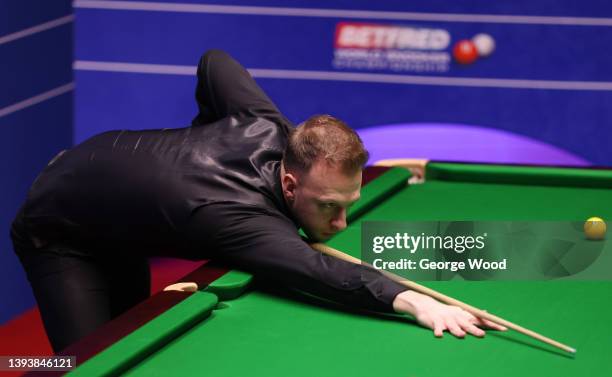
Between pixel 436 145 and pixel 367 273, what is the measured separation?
10.1ft

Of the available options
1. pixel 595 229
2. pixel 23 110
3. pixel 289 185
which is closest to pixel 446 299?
pixel 289 185

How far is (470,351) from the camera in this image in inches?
79.4

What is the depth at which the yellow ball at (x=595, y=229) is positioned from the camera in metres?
2.90

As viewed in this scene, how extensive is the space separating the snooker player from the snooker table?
0.07 meters

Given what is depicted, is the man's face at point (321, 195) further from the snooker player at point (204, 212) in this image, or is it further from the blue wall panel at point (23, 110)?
the blue wall panel at point (23, 110)

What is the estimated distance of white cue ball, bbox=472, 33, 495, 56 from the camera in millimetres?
5148

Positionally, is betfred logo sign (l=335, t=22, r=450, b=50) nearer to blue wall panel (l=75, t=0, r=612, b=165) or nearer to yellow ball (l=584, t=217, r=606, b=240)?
blue wall panel (l=75, t=0, r=612, b=165)

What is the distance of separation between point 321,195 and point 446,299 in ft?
1.32

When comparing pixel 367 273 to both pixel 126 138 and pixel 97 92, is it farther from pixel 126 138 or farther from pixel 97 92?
pixel 97 92

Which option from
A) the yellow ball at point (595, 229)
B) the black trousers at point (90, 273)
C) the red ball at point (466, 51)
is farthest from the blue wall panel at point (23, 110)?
the yellow ball at point (595, 229)

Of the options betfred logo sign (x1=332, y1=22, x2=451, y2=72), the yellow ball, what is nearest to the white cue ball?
betfred logo sign (x1=332, y1=22, x2=451, y2=72)

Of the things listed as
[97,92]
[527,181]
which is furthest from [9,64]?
[527,181]

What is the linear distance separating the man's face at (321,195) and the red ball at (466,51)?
9.34ft

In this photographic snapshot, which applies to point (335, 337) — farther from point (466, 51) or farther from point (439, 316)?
point (466, 51)
